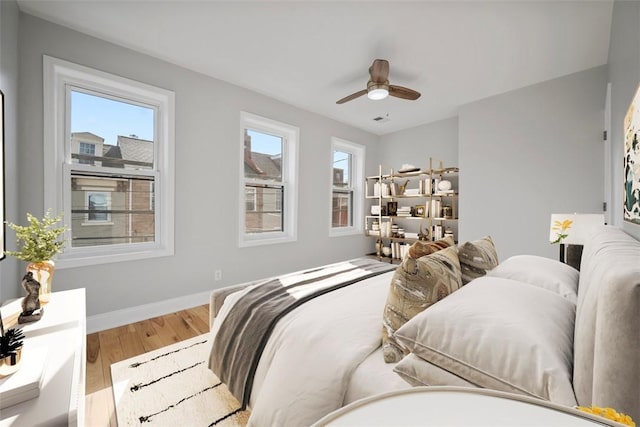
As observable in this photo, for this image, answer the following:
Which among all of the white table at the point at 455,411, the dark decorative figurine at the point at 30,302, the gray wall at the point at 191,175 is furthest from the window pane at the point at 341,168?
the white table at the point at 455,411

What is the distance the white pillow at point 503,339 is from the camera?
2.11 ft

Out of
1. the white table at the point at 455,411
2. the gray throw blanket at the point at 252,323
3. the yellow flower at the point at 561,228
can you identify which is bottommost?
the gray throw blanket at the point at 252,323

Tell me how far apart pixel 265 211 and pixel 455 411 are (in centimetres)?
361

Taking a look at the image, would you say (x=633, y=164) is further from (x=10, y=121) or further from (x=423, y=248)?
(x=10, y=121)

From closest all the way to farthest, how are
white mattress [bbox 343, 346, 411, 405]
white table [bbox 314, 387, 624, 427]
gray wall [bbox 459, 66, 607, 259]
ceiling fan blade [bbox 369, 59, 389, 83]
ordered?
white table [bbox 314, 387, 624, 427], white mattress [bbox 343, 346, 411, 405], ceiling fan blade [bbox 369, 59, 389, 83], gray wall [bbox 459, 66, 607, 259]

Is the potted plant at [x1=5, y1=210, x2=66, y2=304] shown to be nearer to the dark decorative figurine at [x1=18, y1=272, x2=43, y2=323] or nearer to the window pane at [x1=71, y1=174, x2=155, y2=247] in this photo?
the dark decorative figurine at [x1=18, y1=272, x2=43, y2=323]

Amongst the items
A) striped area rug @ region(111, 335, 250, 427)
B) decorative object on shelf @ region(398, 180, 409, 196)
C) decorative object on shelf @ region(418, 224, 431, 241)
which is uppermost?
decorative object on shelf @ region(398, 180, 409, 196)

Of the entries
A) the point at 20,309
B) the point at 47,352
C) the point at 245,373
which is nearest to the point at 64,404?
the point at 47,352

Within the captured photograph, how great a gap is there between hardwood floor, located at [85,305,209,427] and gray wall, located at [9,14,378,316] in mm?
242

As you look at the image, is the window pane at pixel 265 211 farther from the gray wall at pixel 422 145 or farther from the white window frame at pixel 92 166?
the gray wall at pixel 422 145

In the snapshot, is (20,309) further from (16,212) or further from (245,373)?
(245,373)

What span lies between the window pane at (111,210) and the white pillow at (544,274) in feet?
10.0

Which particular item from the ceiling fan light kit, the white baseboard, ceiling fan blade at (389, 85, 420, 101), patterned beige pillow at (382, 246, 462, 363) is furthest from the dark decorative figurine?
ceiling fan blade at (389, 85, 420, 101)

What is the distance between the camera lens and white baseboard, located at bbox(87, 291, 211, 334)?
2.37 metres
